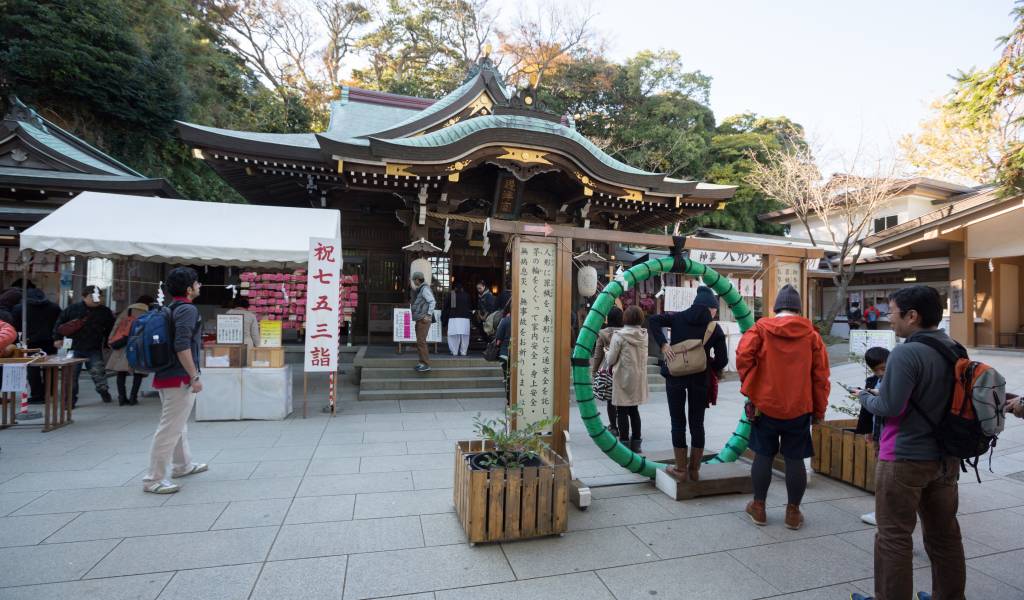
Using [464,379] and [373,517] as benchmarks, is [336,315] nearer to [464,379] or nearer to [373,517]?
[464,379]

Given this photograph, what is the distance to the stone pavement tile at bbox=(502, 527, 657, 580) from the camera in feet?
9.52

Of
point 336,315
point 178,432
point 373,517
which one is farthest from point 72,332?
point 373,517

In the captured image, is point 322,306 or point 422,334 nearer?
point 322,306

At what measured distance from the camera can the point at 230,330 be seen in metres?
6.68

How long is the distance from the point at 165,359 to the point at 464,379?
5.54 m

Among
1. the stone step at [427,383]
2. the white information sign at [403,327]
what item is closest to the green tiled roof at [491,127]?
the white information sign at [403,327]

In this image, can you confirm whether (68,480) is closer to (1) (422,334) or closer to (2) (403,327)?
(1) (422,334)

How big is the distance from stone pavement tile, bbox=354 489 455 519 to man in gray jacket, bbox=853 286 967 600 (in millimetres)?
2785

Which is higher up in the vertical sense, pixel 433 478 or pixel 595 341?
pixel 595 341

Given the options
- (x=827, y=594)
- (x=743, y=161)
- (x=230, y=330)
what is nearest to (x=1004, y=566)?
(x=827, y=594)

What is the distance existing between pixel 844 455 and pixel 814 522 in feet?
3.81

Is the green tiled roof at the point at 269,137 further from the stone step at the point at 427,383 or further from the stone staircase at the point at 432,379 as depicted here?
the stone step at the point at 427,383

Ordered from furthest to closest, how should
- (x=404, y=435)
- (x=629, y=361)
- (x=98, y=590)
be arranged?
(x=404, y=435), (x=629, y=361), (x=98, y=590)

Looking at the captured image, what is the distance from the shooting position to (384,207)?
12.1 meters
